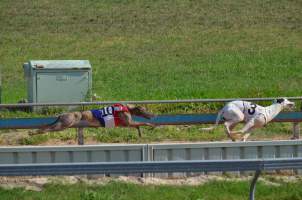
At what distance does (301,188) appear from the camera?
41.2 ft

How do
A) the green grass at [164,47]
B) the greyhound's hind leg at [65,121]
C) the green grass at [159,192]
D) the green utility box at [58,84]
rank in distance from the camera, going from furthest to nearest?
1. the green grass at [164,47]
2. the green utility box at [58,84]
3. the greyhound's hind leg at [65,121]
4. the green grass at [159,192]

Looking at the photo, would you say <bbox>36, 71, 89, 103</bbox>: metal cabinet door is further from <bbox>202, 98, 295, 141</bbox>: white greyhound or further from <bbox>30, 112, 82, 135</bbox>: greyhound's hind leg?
<bbox>202, 98, 295, 141</bbox>: white greyhound

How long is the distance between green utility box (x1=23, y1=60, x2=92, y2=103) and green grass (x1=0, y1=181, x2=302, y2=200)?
804 centimetres

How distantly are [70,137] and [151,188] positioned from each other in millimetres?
5307

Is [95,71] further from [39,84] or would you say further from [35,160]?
[35,160]

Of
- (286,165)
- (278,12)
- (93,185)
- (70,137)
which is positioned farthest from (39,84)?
(278,12)

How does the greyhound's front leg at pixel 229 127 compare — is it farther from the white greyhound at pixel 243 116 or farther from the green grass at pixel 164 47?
the green grass at pixel 164 47

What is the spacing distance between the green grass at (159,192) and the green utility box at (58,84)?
8.04 meters

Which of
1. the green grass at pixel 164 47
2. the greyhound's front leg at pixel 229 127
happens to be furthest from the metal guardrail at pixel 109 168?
the green grass at pixel 164 47

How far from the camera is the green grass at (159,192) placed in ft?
39.1

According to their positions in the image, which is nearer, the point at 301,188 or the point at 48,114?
the point at 301,188

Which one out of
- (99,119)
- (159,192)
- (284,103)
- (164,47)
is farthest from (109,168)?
(164,47)

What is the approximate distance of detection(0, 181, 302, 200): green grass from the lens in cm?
1192

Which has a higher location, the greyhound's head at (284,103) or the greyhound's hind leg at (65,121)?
the greyhound's head at (284,103)
